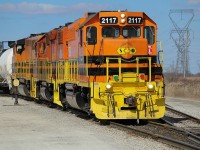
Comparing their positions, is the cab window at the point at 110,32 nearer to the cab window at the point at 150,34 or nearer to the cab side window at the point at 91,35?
the cab side window at the point at 91,35

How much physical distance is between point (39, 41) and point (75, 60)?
8663 mm

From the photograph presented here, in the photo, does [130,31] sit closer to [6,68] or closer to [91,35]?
[91,35]

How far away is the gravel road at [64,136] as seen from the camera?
1103 cm

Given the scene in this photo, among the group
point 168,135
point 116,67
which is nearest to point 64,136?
point 168,135

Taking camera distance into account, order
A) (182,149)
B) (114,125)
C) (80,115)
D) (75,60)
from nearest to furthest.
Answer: (182,149), (114,125), (75,60), (80,115)

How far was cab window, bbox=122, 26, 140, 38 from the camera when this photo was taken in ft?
51.5

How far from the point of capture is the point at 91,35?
15570mm

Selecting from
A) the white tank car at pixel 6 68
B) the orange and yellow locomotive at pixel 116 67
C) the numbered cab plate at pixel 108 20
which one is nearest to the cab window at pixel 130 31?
the orange and yellow locomotive at pixel 116 67

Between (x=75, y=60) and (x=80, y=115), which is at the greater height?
(x=75, y=60)

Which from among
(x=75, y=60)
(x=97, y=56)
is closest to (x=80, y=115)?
(x=75, y=60)

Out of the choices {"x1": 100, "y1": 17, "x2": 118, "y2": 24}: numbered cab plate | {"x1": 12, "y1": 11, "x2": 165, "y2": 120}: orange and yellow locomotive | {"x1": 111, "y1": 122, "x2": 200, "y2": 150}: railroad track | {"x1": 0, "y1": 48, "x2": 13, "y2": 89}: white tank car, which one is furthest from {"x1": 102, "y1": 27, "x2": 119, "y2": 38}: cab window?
{"x1": 0, "y1": 48, "x2": 13, "y2": 89}: white tank car

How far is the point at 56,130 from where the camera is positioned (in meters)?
14.0

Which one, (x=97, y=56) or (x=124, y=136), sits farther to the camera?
(x=97, y=56)

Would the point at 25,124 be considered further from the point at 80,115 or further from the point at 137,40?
the point at 137,40
